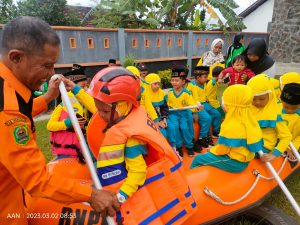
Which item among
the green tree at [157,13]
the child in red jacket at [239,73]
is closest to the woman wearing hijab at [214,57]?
the child in red jacket at [239,73]

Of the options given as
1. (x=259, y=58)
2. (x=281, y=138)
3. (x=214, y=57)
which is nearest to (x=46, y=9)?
(x=214, y=57)

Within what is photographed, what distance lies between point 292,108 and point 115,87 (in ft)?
9.11

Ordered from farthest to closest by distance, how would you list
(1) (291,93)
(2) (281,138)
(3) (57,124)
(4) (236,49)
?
1. (4) (236,49)
2. (1) (291,93)
3. (2) (281,138)
4. (3) (57,124)

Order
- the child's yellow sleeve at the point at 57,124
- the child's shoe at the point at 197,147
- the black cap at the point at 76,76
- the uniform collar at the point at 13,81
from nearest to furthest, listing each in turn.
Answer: the uniform collar at the point at 13,81, the child's yellow sleeve at the point at 57,124, the black cap at the point at 76,76, the child's shoe at the point at 197,147

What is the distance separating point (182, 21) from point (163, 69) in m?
5.44

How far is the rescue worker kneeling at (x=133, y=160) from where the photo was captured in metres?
1.80

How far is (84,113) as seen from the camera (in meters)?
3.30

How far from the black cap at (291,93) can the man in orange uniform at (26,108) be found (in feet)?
9.56

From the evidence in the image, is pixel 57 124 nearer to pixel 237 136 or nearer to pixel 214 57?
pixel 237 136

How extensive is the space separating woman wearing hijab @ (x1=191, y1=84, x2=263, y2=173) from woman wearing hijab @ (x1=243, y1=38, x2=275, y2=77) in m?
2.51

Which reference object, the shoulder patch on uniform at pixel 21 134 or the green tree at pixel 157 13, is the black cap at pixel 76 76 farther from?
the green tree at pixel 157 13

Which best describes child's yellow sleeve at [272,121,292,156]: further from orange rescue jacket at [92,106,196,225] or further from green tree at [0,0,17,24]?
green tree at [0,0,17,24]

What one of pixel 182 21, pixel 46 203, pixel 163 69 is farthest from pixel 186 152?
pixel 182 21

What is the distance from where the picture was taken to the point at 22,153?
1438mm
